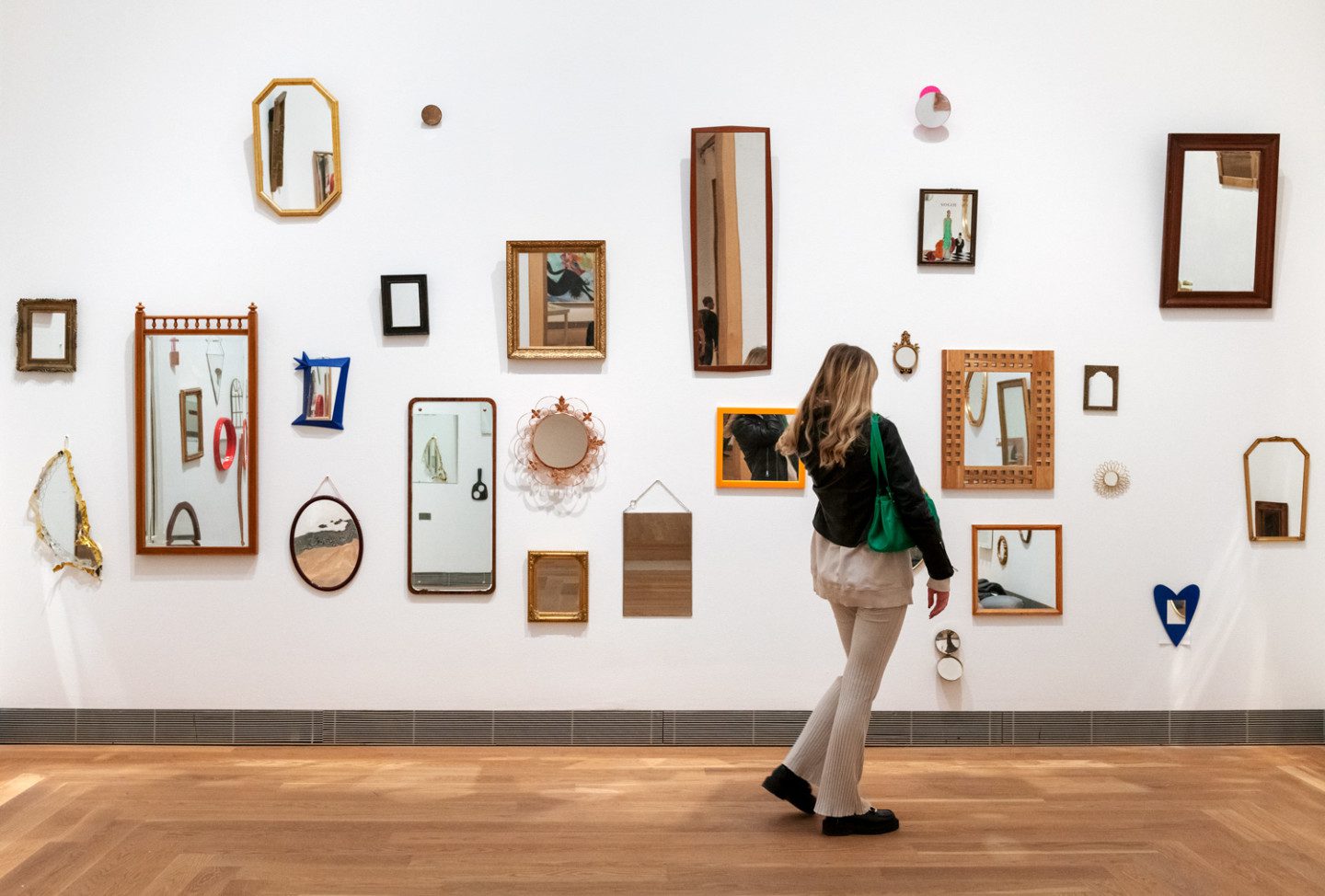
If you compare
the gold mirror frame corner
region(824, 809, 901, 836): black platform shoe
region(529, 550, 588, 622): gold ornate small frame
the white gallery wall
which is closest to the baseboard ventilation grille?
the white gallery wall

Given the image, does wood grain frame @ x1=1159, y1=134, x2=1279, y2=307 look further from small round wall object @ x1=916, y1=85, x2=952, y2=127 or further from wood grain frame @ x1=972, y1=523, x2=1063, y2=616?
wood grain frame @ x1=972, y1=523, x2=1063, y2=616

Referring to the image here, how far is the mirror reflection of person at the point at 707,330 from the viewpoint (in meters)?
3.82

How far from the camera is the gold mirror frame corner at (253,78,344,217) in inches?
151

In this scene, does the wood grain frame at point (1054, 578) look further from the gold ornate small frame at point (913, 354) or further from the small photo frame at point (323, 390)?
the small photo frame at point (323, 390)

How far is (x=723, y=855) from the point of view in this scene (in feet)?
8.85

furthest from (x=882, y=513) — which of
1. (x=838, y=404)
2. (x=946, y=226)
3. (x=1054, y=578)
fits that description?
(x=946, y=226)

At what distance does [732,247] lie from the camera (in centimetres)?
380

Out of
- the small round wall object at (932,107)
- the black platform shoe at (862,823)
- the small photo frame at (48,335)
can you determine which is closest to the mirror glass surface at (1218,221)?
the small round wall object at (932,107)

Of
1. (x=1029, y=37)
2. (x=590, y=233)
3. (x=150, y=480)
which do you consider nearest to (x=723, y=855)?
(x=590, y=233)

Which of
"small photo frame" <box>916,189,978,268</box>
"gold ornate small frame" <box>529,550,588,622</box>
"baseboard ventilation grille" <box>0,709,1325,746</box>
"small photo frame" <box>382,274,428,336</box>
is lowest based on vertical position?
"baseboard ventilation grille" <box>0,709,1325,746</box>

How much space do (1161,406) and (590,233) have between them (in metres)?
2.40

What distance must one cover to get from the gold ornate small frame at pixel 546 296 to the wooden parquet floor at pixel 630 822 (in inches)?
62.0

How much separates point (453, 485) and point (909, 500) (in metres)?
1.91

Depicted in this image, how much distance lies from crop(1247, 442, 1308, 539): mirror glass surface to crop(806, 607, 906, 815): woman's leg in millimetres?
1995
